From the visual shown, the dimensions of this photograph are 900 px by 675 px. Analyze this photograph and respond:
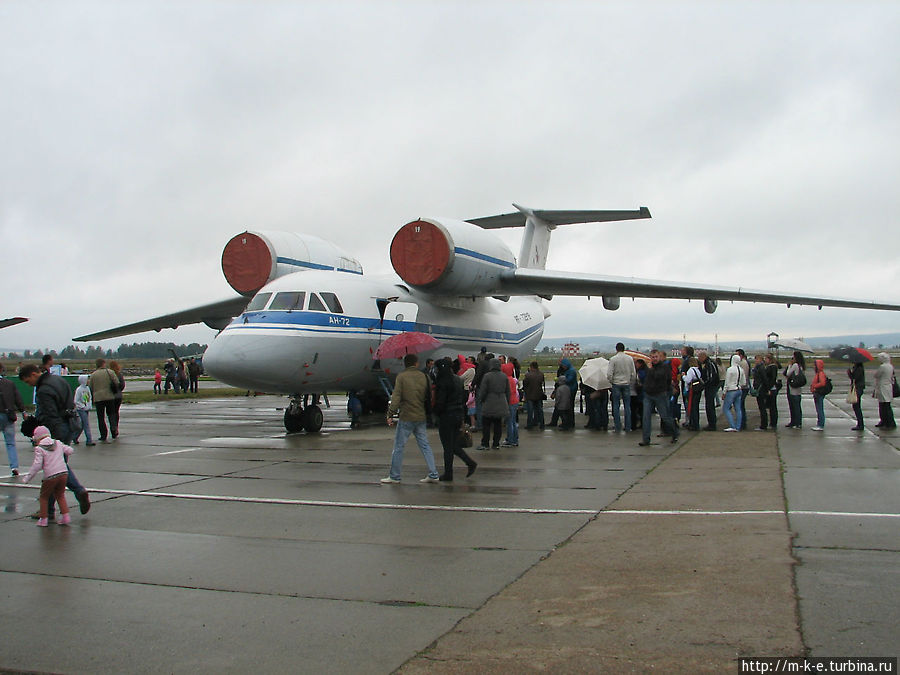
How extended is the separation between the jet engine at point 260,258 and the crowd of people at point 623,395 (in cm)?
380

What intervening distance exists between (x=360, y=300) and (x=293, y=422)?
2.84 meters

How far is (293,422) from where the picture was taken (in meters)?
15.0

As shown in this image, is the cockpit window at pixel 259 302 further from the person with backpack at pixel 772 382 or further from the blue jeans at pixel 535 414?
the person with backpack at pixel 772 382

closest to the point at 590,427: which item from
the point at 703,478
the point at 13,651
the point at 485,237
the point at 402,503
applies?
the point at 485,237

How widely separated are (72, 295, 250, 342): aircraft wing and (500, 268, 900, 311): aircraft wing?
703 centimetres

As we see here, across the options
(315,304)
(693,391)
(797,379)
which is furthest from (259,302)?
(797,379)

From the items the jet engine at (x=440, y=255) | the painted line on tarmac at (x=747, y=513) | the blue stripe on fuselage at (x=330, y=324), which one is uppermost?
the jet engine at (x=440, y=255)

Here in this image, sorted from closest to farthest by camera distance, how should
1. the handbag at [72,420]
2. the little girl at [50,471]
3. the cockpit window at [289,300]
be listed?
the little girl at [50,471] < the handbag at [72,420] < the cockpit window at [289,300]

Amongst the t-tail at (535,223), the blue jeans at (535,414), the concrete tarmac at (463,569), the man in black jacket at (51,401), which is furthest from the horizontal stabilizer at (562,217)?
the man in black jacket at (51,401)

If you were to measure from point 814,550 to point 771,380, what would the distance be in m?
8.64

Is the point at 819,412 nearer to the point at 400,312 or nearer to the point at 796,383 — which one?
the point at 796,383

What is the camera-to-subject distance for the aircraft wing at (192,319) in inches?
795

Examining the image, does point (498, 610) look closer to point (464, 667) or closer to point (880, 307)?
point (464, 667)

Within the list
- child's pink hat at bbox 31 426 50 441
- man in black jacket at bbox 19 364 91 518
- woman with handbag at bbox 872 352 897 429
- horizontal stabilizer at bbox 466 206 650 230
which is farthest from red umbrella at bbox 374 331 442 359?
horizontal stabilizer at bbox 466 206 650 230
